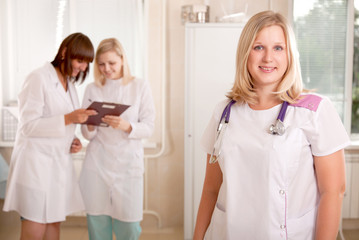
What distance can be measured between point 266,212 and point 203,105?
5.62ft

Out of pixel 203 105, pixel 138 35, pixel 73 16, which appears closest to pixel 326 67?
pixel 203 105

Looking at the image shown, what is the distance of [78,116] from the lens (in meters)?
2.17

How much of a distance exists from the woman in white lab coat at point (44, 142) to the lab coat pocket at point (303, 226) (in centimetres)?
141

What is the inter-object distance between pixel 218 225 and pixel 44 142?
52.7 inches

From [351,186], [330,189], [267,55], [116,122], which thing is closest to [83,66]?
[116,122]

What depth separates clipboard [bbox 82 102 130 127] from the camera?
85.1 inches

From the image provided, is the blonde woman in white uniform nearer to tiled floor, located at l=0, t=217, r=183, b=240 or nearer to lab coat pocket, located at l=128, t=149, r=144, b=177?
lab coat pocket, located at l=128, t=149, r=144, b=177

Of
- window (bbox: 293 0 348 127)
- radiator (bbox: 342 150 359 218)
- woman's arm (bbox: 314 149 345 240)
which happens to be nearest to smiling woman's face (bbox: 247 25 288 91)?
woman's arm (bbox: 314 149 345 240)

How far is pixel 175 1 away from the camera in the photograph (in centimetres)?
321

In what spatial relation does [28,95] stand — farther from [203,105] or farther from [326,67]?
[326,67]

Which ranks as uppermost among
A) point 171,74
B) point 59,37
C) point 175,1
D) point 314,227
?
point 175,1

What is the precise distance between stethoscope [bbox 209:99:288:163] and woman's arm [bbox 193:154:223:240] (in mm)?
87

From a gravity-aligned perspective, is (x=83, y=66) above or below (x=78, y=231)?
above

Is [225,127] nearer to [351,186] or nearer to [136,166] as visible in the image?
[136,166]
